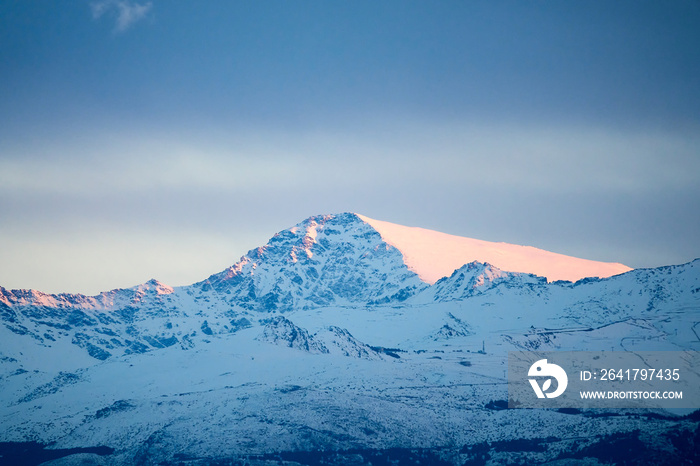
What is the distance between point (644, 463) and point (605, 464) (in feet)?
28.3

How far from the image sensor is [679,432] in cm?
19912

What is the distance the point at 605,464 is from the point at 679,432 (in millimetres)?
18441

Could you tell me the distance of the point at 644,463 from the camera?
19338 centimetres

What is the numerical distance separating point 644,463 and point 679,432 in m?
12.6

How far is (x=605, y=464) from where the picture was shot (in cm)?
19788
